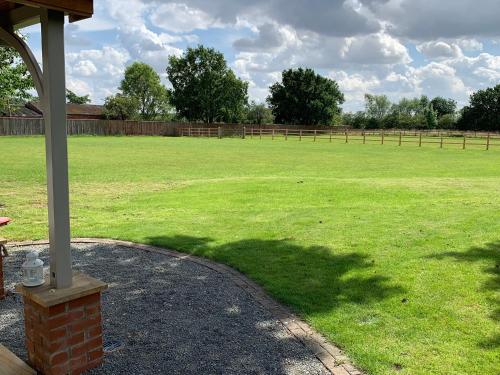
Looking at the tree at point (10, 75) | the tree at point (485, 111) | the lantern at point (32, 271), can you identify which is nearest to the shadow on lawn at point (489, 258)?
the lantern at point (32, 271)

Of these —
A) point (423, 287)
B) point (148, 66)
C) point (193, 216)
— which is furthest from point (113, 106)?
point (423, 287)

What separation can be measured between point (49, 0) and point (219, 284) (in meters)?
3.37

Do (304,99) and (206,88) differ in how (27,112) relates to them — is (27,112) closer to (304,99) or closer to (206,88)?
(206,88)

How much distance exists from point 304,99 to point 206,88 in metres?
15.9

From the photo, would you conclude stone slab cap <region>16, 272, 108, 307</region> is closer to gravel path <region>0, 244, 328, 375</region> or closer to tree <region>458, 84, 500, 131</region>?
gravel path <region>0, 244, 328, 375</region>

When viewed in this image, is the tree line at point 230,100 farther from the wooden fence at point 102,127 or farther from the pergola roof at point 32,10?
the pergola roof at point 32,10

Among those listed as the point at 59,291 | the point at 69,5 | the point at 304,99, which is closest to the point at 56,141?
the point at 69,5

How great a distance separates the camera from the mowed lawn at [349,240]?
391 centimetres

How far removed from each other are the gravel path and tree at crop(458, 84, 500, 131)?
80758 millimetres

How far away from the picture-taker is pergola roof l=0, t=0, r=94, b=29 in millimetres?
2801

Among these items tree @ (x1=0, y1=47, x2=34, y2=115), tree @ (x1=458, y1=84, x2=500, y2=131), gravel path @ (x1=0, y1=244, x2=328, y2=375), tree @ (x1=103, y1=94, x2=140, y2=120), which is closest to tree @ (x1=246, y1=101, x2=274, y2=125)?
tree @ (x1=103, y1=94, x2=140, y2=120)

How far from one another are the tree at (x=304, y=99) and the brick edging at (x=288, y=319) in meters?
68.0

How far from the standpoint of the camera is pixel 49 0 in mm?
2793

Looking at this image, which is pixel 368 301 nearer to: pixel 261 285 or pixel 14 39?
pixel 261 285
